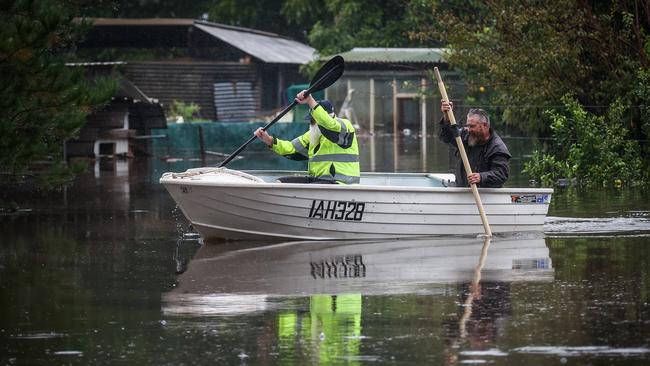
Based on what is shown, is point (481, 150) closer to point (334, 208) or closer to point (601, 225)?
point (334, 208)

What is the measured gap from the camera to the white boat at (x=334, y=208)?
15633 mm

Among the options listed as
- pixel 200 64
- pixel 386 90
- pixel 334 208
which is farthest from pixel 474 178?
pixel 200 64

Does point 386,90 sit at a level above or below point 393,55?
below

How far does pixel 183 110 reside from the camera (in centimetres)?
5138

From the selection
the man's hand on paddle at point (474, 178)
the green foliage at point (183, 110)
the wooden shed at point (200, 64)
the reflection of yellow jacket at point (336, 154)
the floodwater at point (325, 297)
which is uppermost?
the wooden shed at point (200, 64)

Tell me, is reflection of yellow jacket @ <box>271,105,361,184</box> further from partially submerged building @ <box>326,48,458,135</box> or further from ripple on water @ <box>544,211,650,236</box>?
partially submerged building @ <box>326,48,458,135</box>

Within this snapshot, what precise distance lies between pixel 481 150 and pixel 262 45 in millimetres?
41524

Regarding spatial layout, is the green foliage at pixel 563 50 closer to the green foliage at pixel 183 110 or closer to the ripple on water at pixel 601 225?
the ripple on water at pixel 601 225

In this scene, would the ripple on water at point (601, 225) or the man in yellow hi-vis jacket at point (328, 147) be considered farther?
the ripple on water at point (601, 225)

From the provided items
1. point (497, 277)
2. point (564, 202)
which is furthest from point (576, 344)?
point (564, 202)

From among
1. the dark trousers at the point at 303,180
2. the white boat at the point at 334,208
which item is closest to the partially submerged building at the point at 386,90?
the dark trousers at the point at 303,180

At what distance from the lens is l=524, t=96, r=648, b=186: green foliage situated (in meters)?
23.9

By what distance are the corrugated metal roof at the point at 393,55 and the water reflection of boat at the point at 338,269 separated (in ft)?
113

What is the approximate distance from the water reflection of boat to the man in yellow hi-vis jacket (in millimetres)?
876
